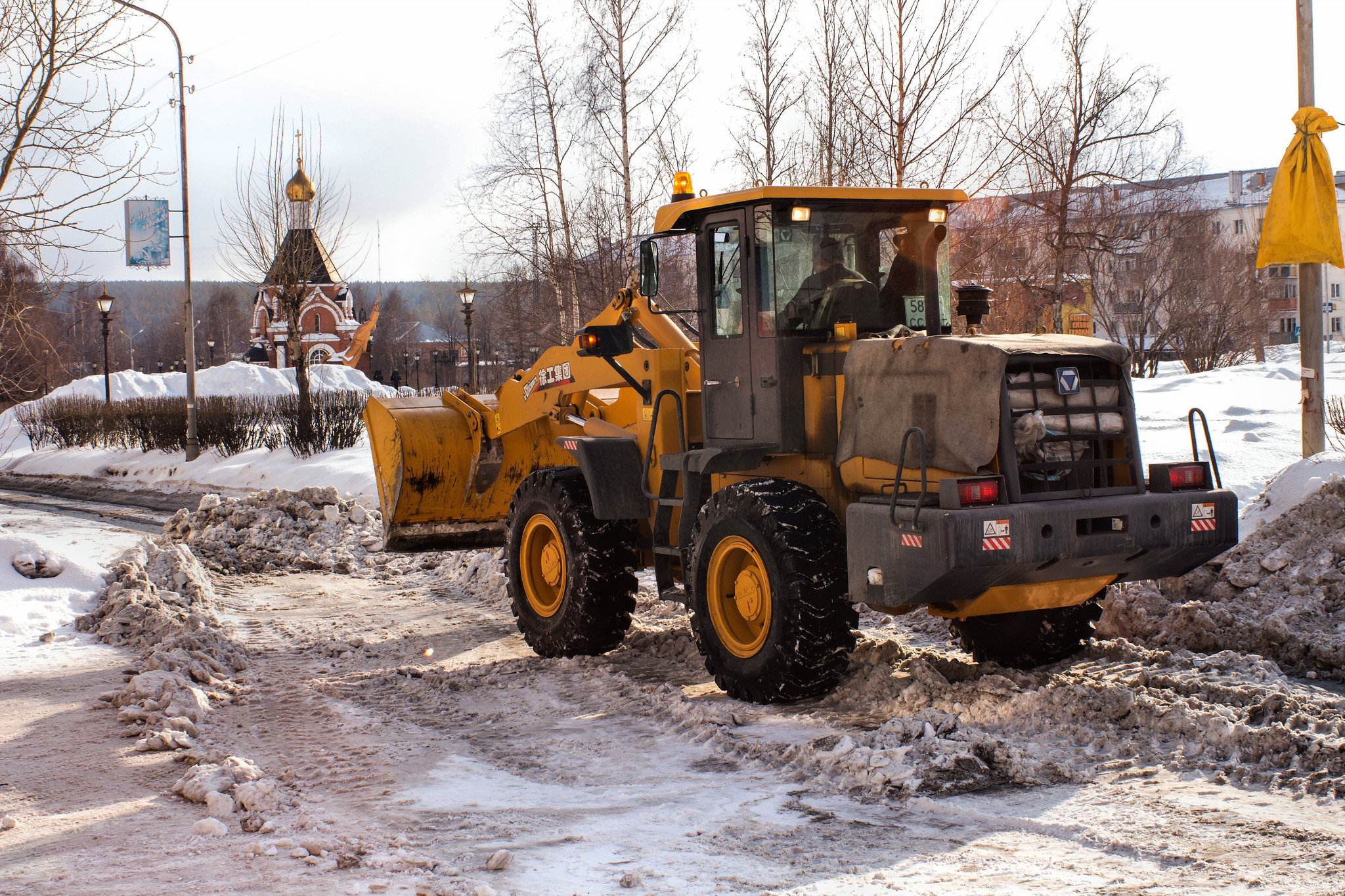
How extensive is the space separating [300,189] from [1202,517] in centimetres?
2385

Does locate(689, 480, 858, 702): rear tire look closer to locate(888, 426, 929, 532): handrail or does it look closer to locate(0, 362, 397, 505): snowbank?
locate(888, 426, 929, 532): handrail

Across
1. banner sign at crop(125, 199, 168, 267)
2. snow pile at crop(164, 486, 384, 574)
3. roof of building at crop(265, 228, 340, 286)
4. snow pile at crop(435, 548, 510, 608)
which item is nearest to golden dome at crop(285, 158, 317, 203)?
roof of building at crop(265, 228, 340, 286)

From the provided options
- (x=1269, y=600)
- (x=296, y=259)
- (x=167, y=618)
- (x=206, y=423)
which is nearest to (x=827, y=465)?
(x=1269, y=600)

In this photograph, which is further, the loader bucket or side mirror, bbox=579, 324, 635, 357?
the loader bucket

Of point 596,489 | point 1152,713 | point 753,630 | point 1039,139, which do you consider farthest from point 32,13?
point 1039,139

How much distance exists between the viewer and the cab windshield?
21.4 ft

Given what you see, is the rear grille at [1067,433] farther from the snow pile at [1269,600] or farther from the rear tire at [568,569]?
the rear tire at [568,569]

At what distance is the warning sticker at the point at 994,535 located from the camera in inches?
202

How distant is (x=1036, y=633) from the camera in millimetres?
6672

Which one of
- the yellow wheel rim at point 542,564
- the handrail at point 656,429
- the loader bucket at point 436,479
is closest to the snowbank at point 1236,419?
the handrail at point 656,429

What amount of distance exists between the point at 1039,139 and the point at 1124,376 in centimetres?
1657

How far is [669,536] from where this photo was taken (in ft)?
24.3

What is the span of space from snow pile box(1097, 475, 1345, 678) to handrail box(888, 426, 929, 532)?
2804mm

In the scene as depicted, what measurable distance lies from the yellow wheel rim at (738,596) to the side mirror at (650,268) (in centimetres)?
165
